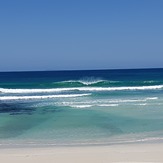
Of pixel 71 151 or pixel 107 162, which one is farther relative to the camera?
pixel 71 151

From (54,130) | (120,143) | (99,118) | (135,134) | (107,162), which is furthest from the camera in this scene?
(99,118)

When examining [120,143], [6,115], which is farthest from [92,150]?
[6,115]

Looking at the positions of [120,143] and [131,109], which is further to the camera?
[131,109]

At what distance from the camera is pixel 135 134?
11.9 meters

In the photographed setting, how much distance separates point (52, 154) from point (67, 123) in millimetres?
5301

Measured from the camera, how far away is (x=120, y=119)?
15.0 metres

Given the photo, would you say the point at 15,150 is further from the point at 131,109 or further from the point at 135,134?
the point at 131,109

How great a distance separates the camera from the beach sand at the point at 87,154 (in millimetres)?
8531

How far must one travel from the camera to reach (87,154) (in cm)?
902

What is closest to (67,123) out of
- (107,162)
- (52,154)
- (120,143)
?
(120,143)

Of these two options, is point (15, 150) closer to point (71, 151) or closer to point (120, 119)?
point (71, 151)

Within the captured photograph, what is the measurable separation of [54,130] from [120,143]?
327 cm

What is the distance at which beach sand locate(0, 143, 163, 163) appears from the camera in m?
8.53

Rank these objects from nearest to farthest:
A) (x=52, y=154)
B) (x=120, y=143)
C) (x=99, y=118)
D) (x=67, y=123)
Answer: (x=52, y=154) < (x=120, y=143) < (x=67, y=123) < (x=99, y=118)
